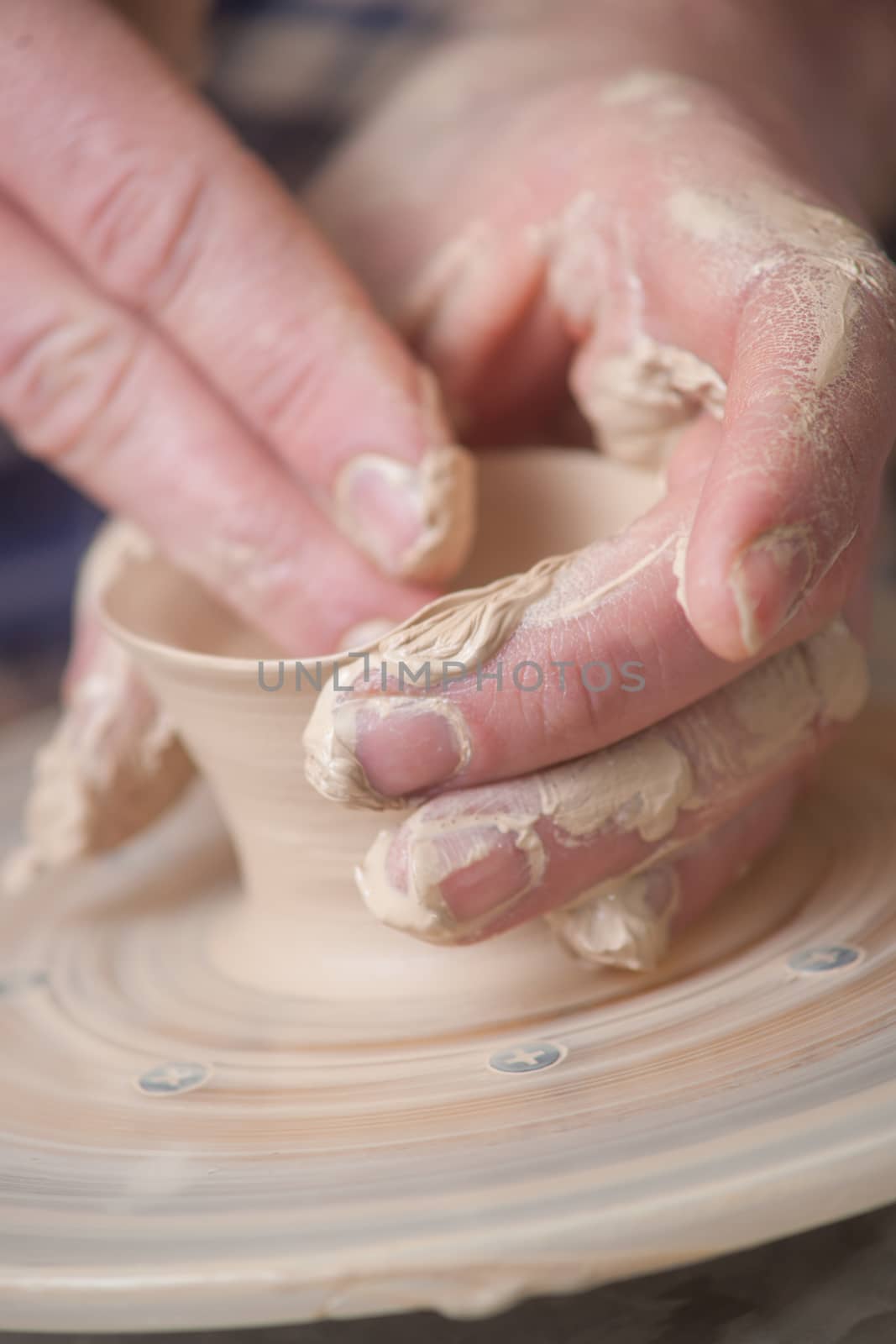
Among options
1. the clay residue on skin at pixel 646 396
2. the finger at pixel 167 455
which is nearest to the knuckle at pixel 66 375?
the finger at pixel 167 455

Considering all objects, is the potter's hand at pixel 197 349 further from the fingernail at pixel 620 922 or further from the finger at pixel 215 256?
the fingernail at pixel 620 922

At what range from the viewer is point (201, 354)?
3.58 ft

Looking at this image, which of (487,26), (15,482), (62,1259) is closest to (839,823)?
(62,1259)

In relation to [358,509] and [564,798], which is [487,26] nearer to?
[358,509]

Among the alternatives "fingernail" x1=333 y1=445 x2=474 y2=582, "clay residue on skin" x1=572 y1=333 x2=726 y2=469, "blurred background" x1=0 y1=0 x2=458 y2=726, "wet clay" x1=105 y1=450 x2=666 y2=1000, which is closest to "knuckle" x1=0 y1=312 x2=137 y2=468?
"wet clay" x1=105 y1=450 x2=666 y2=1000

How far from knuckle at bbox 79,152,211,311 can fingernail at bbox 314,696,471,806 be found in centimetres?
53

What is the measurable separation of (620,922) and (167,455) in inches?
21.9

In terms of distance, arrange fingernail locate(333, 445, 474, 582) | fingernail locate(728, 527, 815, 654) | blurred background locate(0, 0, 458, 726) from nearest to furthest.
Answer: fingernail locate(728, 527, 815, 654) → fingernail locate(333, 445, 474, 582) → blurred background locate(0, 0, 458, 726)

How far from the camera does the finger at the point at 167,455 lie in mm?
1052

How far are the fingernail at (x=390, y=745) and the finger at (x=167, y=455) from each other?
324 mm

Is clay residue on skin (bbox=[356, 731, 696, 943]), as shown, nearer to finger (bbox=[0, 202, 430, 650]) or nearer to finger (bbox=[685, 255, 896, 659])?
finger (bbox=[685, 255, 896, 659])

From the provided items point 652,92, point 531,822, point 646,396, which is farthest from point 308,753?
point 652,92

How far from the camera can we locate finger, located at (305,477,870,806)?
0.73 metres

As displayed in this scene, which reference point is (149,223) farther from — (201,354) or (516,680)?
(516,680)
